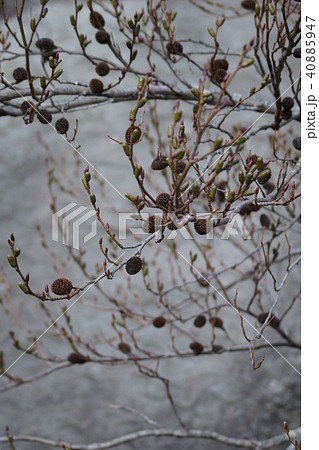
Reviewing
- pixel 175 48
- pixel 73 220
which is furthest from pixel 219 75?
pixel 73 220

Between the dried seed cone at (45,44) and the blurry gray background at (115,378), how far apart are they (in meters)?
1.34

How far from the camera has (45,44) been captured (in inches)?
51.3

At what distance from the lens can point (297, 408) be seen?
2.65m

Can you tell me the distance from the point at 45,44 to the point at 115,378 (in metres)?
1.76

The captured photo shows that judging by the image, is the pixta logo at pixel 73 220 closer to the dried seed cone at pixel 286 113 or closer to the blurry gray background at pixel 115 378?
the blurry gray background at pixel 115 378

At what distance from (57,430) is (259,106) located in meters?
1.86

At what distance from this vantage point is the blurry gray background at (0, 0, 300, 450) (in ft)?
8.70

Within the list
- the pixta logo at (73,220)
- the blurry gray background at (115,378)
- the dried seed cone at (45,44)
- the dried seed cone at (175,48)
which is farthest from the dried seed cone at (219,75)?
the blurry gray background at (115,378)

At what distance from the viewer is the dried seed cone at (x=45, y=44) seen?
1297 millimetres

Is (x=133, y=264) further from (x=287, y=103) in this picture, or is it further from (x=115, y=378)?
(x=115, y=378)

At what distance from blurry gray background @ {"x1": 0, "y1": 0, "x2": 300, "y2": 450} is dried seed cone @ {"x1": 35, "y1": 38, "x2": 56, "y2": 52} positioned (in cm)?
134

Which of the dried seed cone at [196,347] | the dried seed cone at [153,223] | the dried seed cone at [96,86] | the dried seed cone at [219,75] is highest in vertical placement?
the dried seed cone at [96,86]

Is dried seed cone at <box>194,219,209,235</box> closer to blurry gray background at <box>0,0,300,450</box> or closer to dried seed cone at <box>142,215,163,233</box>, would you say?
dried seed cone at <box>142,215,163,233</box>
